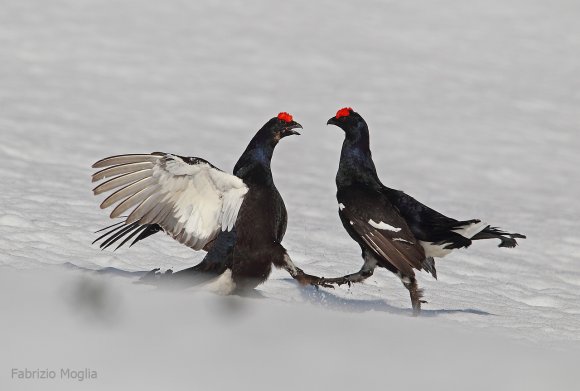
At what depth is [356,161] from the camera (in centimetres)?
702

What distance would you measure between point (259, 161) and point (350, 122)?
0.93 m

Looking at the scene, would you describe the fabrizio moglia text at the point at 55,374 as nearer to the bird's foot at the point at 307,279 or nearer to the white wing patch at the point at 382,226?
the bird's foot at the point at 307,279

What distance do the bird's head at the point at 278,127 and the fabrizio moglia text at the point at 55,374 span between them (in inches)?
114

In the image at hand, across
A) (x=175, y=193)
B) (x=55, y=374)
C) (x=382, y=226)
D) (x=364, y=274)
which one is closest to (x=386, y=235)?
(x=382, y=226)

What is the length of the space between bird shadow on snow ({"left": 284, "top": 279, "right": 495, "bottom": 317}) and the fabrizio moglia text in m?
2.85

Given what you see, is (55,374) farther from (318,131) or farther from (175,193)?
(318,131)

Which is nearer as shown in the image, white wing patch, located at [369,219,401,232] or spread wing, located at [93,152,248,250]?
spread wing, located at [93,152,248,250]

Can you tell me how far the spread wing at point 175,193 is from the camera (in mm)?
6082

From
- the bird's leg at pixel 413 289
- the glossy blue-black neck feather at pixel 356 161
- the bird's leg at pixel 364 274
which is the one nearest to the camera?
the bird's leg at pixel 413 289

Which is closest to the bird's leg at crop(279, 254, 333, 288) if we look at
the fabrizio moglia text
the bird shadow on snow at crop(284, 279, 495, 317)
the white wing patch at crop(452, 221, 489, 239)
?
the bird shadow on snow at crop(284, 279, 495, 317)

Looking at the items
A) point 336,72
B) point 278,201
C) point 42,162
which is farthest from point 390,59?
point 278,201

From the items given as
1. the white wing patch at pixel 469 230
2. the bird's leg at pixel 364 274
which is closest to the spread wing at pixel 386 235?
the bird's leg at pixel 364 274

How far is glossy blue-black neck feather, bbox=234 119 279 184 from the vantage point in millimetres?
6484

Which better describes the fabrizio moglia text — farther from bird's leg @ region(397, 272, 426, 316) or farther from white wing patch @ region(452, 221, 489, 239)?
white wing patch @ region(452, 221, 489, 239)
